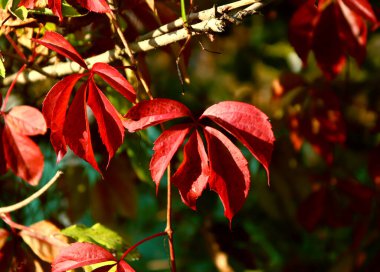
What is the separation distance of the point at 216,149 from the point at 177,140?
5 centimetres

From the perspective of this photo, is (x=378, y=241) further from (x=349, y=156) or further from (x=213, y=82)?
(x=213, y=82)

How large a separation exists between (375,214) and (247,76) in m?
1.22

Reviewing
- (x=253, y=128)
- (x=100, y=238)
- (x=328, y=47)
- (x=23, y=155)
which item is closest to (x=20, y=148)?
(x=23, y=155)

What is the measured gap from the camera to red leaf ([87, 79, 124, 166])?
75 centimetres

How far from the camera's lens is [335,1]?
1.17m

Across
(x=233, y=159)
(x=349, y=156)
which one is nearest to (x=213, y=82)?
(x=349, y=156)

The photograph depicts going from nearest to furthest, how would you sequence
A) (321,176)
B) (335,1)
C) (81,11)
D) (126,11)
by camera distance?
(81,11) < (126,11) < (335,1) < (321,176)

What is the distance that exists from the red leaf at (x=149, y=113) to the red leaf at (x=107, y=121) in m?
0.02

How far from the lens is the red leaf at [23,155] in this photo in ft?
3.02

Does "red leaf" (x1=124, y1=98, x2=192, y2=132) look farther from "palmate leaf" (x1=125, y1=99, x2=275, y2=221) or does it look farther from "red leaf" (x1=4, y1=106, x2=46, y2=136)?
"red leaf" (x1=4, y1=106, x2=46, y2=136)

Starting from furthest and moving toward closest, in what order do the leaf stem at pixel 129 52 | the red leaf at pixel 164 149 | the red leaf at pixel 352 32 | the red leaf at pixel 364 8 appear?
1. the red leaf at pixel 352 32
2. the red leaf at pixel 364 8
3. the leaf stem at pixel 129 52
4. the red leaf at pixel 164 149

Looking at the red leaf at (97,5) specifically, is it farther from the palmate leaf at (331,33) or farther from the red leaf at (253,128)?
the palmate leaf at (331,33)

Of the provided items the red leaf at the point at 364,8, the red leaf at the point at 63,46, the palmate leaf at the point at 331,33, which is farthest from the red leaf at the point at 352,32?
the red leaf at the point at 63,46

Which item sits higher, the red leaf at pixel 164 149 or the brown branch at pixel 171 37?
the brown branch at pixel 171 37
